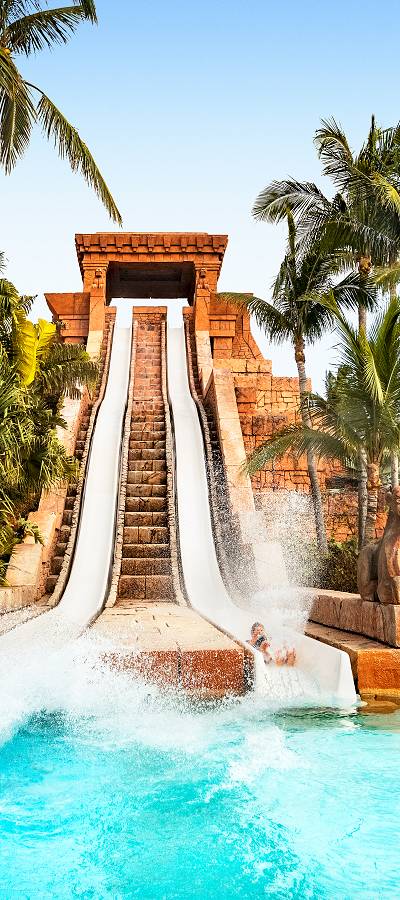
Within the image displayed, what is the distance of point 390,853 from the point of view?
3080mm

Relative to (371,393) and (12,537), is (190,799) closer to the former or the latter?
(371,393)

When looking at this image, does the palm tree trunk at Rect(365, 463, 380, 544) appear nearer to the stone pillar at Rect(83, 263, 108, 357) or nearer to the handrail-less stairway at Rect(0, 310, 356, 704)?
the handrail-less stairway at Rect(0, 310, 356, 704)

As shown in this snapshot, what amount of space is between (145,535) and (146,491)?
108 cm

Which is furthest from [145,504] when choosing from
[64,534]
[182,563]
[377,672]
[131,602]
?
A: [377,672]

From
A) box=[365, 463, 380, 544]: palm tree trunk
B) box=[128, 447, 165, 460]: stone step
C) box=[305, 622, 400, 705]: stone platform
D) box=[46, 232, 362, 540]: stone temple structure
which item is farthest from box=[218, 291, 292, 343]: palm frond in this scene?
box=[305, 622, 400, 705]: stone platform

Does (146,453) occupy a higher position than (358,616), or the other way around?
(146,453)

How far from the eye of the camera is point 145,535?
10586 millimetres

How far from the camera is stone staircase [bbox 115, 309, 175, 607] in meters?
9.62

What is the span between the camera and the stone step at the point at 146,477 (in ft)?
38.5

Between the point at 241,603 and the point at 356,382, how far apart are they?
3119mm

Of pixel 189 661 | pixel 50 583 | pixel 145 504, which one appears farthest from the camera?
pixel 145 504

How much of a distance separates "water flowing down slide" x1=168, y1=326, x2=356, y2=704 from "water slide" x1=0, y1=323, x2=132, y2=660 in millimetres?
1051

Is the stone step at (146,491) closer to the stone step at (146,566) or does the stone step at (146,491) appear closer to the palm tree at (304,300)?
the stone step at (146,566)

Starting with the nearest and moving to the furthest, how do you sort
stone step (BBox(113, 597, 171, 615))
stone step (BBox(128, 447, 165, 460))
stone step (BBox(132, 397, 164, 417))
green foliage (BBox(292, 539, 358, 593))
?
1. stone step (BBox(113, 597, 171, 615))
2. green foliage (BBox(292, 539, 358, 593))
3. stone step (BBox(128, 447, 165, 460))
4. stone step (BBox(132, 397, 164, 417))
